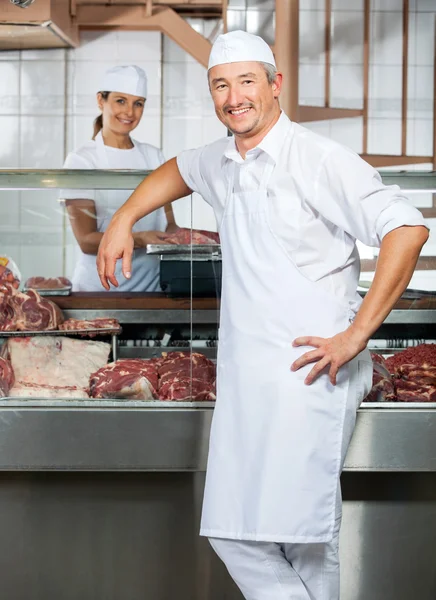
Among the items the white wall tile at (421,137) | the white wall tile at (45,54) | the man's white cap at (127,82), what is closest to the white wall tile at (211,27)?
the white wall tile at (45,54)

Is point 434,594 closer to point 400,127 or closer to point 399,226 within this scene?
point 399,226

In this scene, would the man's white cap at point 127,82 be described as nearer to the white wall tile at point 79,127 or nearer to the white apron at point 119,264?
the white wall tile at point 79,127

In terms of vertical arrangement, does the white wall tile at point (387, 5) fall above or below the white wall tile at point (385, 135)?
above

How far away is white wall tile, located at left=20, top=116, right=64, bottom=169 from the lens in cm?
520

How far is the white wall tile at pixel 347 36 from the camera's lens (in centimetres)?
530

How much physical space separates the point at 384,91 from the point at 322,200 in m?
3.96

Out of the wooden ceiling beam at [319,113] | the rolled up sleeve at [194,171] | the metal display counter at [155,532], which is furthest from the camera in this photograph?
the wooden ceiling beam at [319,113]

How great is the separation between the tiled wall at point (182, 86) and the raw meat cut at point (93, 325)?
125 inches

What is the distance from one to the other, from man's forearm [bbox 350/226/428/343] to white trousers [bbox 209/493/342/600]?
37cm

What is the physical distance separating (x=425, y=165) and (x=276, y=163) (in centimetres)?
378

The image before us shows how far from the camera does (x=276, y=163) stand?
164 centimetres

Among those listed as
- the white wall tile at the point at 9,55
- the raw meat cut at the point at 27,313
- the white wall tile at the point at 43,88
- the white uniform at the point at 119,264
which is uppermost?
the white wall tile at the point at 9,55

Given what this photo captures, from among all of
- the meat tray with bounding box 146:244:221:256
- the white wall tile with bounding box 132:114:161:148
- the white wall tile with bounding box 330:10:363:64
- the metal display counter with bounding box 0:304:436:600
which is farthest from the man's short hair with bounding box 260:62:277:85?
the white wall tile with bounding box 330:10:363:64

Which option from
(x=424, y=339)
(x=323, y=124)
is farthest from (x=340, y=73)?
(x=424, y=339)
